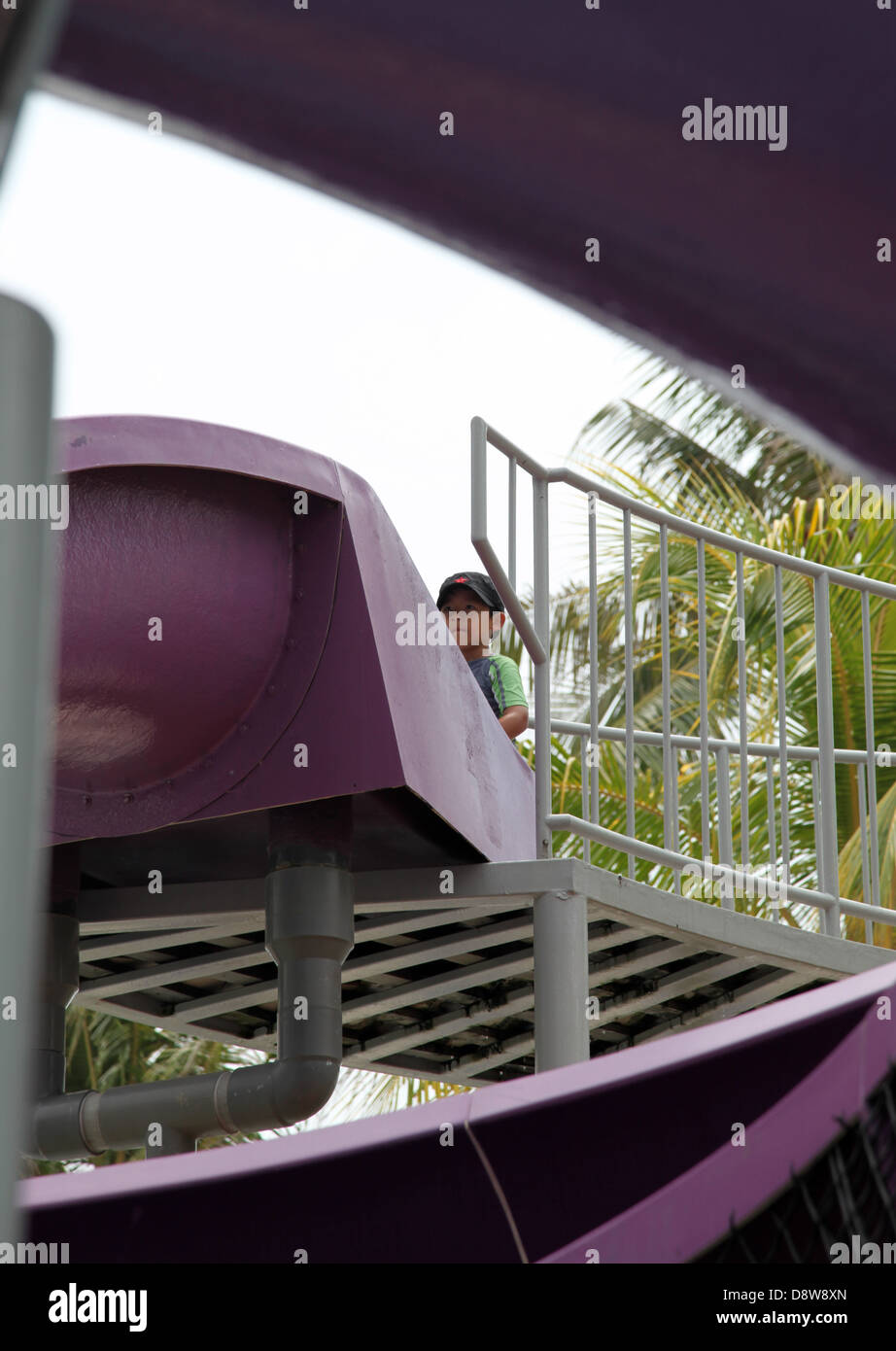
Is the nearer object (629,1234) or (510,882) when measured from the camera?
(629,1234)

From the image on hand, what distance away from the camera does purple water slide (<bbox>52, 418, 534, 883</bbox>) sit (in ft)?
17.1

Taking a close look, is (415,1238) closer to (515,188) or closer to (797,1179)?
(797,1179)

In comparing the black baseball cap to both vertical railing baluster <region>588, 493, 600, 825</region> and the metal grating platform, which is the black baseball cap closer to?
vertical railing baluster <region>588, 493, 600, 825</region>

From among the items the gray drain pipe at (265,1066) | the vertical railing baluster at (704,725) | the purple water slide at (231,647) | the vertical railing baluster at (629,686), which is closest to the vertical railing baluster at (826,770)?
the vertical railing baluster at (704,725)

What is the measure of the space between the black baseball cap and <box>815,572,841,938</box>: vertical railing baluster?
1.28m

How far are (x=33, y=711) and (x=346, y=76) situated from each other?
0.34 meters

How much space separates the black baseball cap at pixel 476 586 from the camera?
21.3 feet

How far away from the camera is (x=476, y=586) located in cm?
649

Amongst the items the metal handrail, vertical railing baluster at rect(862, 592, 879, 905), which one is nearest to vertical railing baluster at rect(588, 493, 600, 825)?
the metal handrail

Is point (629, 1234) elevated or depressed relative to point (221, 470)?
depressed
